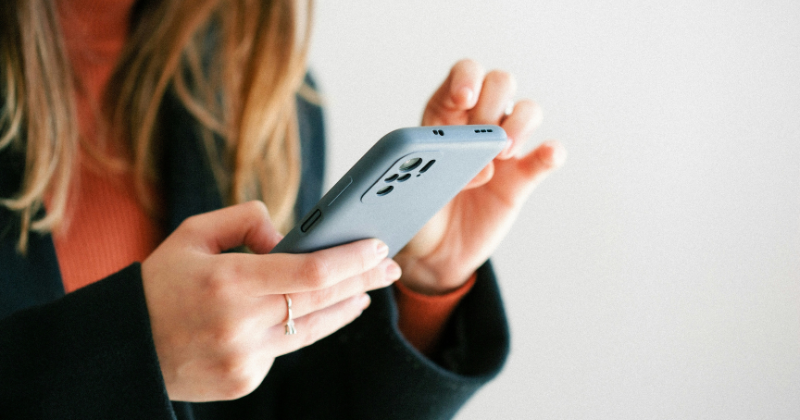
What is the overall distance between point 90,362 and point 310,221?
253 mm

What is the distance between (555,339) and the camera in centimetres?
108

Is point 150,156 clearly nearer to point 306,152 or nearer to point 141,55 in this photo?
point 141,55

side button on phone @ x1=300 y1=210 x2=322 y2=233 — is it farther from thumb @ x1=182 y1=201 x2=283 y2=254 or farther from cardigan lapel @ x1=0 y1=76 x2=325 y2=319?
cardigan lapel @ x1=0 y1=76 x2=325 y2=319

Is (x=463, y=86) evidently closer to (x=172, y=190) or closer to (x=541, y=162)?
(x=541, y=162)

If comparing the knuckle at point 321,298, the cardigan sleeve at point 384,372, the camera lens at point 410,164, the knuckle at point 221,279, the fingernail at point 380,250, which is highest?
the camera lens at point 410,164

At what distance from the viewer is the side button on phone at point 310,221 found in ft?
1.56

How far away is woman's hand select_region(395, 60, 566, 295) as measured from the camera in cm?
60

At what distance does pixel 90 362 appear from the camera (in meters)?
0.50

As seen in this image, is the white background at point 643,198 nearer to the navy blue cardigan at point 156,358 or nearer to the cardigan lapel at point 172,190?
the cardigan lapel at point 172,190

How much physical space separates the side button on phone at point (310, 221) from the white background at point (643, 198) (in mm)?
699

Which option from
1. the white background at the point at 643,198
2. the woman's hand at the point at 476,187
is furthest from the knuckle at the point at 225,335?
the white background at the point at 643,198

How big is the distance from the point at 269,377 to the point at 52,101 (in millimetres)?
570

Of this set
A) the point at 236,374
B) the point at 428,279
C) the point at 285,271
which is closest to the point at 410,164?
the point at 285,271

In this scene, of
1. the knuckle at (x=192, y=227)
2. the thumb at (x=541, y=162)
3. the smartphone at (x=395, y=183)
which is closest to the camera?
the smartphone at (x=395, y=183)
